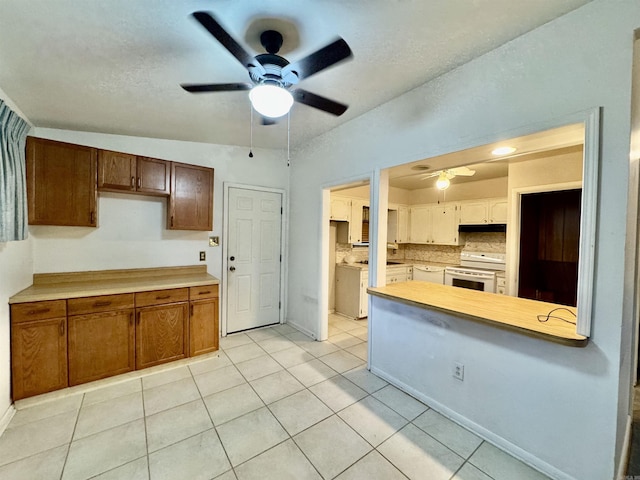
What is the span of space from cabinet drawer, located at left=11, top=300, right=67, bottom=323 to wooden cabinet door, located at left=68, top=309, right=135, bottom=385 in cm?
11

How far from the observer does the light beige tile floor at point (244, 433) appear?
1528 mm

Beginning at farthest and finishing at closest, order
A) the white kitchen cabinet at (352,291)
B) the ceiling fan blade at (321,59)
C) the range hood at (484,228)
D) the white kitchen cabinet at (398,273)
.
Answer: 1. the white kitchen cabinet at (398,273)
2. the white kitchen cabinet at (352,291)
3. the range hood at (484,228)
4. the ceiling fan blade at (321,59)

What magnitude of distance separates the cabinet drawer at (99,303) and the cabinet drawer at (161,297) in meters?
0.08

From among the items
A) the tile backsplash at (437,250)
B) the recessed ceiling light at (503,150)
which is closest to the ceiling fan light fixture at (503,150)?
the recessed ceiling light at (503,150)

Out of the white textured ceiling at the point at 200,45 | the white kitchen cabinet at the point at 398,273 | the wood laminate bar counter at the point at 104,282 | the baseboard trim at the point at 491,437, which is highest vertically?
the white textured ceiling at the point at 200,45

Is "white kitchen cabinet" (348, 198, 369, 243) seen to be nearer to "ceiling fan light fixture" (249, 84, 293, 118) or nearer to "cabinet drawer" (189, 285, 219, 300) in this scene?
"cabinet drawer" (189, 285, 219, 300)

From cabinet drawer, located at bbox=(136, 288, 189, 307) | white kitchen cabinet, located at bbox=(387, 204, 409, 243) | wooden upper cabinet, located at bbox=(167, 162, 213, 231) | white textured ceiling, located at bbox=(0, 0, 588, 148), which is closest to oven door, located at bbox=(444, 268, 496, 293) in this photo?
white kitchen cabinet, located at bbox=(387, 204, 409, 243)

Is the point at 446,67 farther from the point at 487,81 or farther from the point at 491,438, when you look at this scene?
the point at 491,438

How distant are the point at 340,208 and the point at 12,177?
3.56 m

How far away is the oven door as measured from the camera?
3920mm

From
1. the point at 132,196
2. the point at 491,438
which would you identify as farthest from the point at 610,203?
the point at 132,196

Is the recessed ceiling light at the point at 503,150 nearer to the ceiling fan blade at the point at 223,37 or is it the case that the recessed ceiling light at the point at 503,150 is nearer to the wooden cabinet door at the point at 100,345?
the ceiling fan blade at the point at 223,37

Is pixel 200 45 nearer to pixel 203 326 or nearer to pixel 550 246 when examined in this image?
pixel 203 326

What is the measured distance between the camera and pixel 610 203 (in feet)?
4.35
